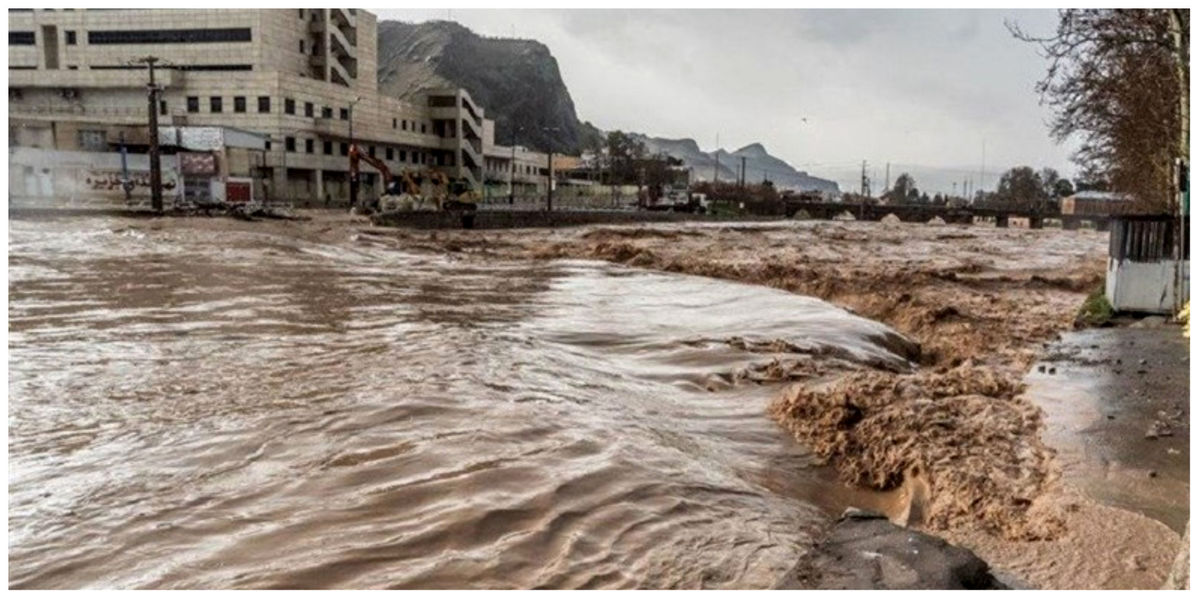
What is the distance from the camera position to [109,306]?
1283 centimetres

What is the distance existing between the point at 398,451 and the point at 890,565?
3170 millimetres

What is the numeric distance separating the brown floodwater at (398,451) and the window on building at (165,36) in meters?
52.5

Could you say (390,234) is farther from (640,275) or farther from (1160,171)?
(1160,171)

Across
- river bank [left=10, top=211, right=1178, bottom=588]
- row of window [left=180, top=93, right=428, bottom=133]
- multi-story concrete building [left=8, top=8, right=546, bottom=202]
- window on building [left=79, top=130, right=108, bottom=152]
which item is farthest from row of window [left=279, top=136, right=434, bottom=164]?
river bank [left=10, top=211, right=1178, bottom=588]

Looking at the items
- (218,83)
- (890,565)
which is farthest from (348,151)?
(890,565)

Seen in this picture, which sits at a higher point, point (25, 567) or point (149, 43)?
point (149, 43)

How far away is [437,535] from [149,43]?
216ft

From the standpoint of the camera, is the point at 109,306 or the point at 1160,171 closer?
the point at 109,306

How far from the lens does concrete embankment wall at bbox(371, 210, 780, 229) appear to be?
38.3 meters

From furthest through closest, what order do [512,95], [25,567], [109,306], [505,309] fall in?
[512,95] < [505,309] < [109,306] < [25,567]

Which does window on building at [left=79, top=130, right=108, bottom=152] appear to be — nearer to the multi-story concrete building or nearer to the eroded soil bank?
the multi-story concrete building

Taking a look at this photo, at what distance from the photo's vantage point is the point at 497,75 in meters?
156

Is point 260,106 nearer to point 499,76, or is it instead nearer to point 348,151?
point 348,151

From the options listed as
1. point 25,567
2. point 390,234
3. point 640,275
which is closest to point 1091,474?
point 25,567
